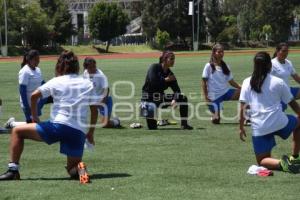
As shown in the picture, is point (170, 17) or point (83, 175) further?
point (170, 17)

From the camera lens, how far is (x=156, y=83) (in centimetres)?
1329

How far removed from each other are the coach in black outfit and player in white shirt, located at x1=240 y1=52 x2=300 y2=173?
4752mm

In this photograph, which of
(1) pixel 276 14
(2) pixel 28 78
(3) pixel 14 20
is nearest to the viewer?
(2) pixel 28 78

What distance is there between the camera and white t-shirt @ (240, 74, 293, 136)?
8203 mm

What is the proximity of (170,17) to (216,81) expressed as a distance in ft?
273

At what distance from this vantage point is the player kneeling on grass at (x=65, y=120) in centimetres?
788

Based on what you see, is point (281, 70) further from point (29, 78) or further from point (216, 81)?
point (29, 78)

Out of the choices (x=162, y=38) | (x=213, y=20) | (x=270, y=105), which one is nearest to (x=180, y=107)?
(x=270, y=105)

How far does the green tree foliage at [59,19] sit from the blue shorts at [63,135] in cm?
8236

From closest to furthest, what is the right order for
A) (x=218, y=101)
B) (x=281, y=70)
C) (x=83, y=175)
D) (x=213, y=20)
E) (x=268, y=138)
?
(x=83, y=175) < (x=268, y=138) < (x=281, y=70) < (x=218, y=101) < (x=213, y=20)

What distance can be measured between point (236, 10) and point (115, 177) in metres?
106

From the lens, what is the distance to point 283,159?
8188mm

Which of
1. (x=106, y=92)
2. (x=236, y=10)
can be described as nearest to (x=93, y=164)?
(x=106, y=92)

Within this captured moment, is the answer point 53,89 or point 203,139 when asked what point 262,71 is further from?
point 203,139
